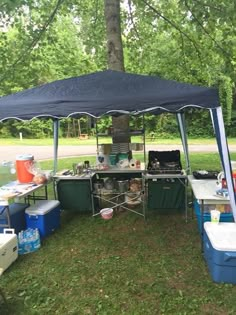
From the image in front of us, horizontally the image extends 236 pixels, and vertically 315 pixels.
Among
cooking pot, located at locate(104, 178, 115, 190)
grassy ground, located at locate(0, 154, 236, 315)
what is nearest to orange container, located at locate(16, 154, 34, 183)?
grassy ground, located at locate(0, 154, 236, 315)

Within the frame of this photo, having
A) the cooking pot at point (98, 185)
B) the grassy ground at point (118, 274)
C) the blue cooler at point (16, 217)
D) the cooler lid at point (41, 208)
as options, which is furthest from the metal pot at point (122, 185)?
the blue cooler at point (16, 217)

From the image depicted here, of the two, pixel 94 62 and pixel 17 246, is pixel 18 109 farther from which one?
pixel 94 62

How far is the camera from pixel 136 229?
370 cm

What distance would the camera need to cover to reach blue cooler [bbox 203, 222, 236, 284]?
2395 millimetres

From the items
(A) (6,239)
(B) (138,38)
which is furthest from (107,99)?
(B) (138,38)

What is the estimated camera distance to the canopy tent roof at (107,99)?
9.32 ft

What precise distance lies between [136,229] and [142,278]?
1.07 m

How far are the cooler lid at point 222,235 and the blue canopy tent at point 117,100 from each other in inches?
6.5

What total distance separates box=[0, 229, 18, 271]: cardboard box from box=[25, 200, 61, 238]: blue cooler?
1.76ft

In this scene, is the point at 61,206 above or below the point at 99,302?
above

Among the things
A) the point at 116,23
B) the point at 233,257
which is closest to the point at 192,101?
the point at 233,257

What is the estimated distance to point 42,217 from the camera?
3459 mm

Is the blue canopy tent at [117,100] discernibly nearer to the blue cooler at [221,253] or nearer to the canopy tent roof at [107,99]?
the canopy tent roof at [107,99]

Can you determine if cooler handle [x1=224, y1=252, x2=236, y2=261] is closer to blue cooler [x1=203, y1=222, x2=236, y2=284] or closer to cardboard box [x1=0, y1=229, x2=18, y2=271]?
blue cooler [x1=203, y1=222, x2=236, y2=284]
